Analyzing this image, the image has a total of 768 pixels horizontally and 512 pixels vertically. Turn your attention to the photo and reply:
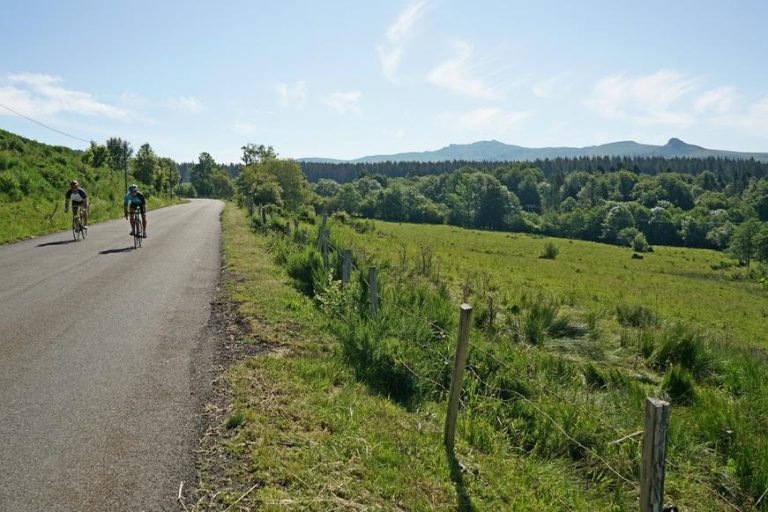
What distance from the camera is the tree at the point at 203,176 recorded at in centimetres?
12225

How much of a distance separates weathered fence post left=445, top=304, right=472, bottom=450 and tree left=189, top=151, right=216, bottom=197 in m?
126

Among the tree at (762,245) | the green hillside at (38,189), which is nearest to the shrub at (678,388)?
the green hillside at (38,189)

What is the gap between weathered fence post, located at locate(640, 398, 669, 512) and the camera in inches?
113

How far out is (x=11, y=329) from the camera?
22.3 ft

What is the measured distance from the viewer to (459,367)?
4.76 meters

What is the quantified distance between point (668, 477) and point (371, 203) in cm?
11630

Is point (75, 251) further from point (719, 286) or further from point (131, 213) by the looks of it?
point (719, 286)

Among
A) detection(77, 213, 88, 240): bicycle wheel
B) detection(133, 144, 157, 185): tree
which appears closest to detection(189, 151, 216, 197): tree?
detection(133, 144, 157, 185): tree

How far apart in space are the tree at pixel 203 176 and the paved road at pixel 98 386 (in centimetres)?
11881

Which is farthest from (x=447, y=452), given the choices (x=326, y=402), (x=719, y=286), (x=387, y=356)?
(x=719, y=286)

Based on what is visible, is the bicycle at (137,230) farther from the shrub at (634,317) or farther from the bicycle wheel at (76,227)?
the shrub at (634,317)

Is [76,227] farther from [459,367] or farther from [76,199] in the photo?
[459,367]

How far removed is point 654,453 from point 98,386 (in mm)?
5312

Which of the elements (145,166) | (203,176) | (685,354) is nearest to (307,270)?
(685,354)
